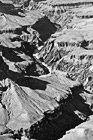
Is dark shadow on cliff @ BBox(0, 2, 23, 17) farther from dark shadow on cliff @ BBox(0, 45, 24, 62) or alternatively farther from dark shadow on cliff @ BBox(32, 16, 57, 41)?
dark shadow on cliff @ BBox(0, 45, 24, 62)

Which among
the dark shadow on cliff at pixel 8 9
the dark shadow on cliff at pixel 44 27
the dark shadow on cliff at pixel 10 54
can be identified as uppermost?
the dark shadow on cliff at pixel 8 9

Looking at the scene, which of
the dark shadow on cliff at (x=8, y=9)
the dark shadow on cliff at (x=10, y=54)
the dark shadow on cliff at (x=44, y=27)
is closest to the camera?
the dark shadow on cliff at (x=10, y=54)

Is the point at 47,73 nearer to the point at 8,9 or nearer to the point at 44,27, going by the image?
the point at 44,27

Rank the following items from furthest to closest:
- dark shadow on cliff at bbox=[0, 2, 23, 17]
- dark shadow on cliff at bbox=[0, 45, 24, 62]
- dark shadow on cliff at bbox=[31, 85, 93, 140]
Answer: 1. dark shadow on cliff at bbox=[0, 2, 23, 17]
2. dark shadow on cliff at bbox=[0, 45, 24, 62]
3. dark shadow on cliff at bbox=[31, 85, 93, 140]

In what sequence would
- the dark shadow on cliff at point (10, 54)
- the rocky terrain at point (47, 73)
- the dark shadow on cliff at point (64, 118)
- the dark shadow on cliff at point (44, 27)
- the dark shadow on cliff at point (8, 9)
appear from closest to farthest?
the rocky terrain at point (47, 73) → the dark shadow on cliff at point (64, 118) → the dark shadow on cliff at point (10, 54) → the dark shadow on cliff at point (44, 27) → the dark shadow on cliff at point (8, 9)

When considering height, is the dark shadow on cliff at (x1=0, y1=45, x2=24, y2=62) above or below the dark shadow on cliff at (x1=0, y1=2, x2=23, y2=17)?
below

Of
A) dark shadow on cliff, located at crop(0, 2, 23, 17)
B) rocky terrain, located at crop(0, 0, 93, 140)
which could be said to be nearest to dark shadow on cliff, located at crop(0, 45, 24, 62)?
rocky terrain, located at crop(0, 0, 93, 140)

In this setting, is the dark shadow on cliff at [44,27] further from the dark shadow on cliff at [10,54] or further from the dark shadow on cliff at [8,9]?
the dark shadow on cliff at [10,54]

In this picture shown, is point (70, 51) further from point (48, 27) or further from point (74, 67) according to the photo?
point (48, 27)

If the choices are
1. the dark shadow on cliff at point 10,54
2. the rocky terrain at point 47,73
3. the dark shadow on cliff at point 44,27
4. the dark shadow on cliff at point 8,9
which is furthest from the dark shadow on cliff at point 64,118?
the dark shadow on cliff at point 8,9
